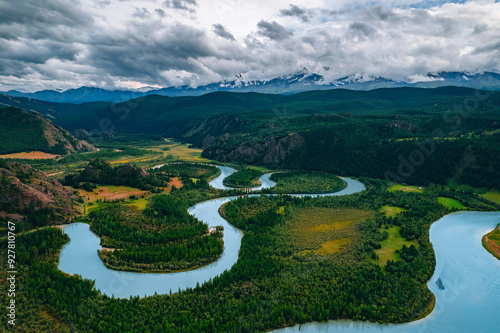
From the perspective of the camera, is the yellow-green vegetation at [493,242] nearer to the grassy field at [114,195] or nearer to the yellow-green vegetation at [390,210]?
the yellow-green vegetation at [390,210]

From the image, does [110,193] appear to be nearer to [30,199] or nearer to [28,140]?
[30,199]

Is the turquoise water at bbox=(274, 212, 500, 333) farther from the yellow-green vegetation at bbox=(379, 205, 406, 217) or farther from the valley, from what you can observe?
the yellow-green vegetation at bbox=(379, 205, 406, 217)

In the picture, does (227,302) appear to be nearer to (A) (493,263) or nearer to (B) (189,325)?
(B) (189,325)

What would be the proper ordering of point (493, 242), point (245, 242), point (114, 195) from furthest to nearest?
point (114, 195), point (493, 242), point (245, 242)

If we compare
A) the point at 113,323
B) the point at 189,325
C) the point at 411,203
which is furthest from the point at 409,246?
the point at 113,323

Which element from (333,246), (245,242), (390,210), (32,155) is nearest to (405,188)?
(390,210)

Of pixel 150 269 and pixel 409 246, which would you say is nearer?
pixel 150 269

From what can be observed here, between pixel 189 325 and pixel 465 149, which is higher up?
pixel 465 149

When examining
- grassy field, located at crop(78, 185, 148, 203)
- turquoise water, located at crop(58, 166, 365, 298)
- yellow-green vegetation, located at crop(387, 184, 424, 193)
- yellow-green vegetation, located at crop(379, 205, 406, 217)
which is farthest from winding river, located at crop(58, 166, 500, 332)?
yellow-green vegetation, located at crop(387, 184, 424, 193)
